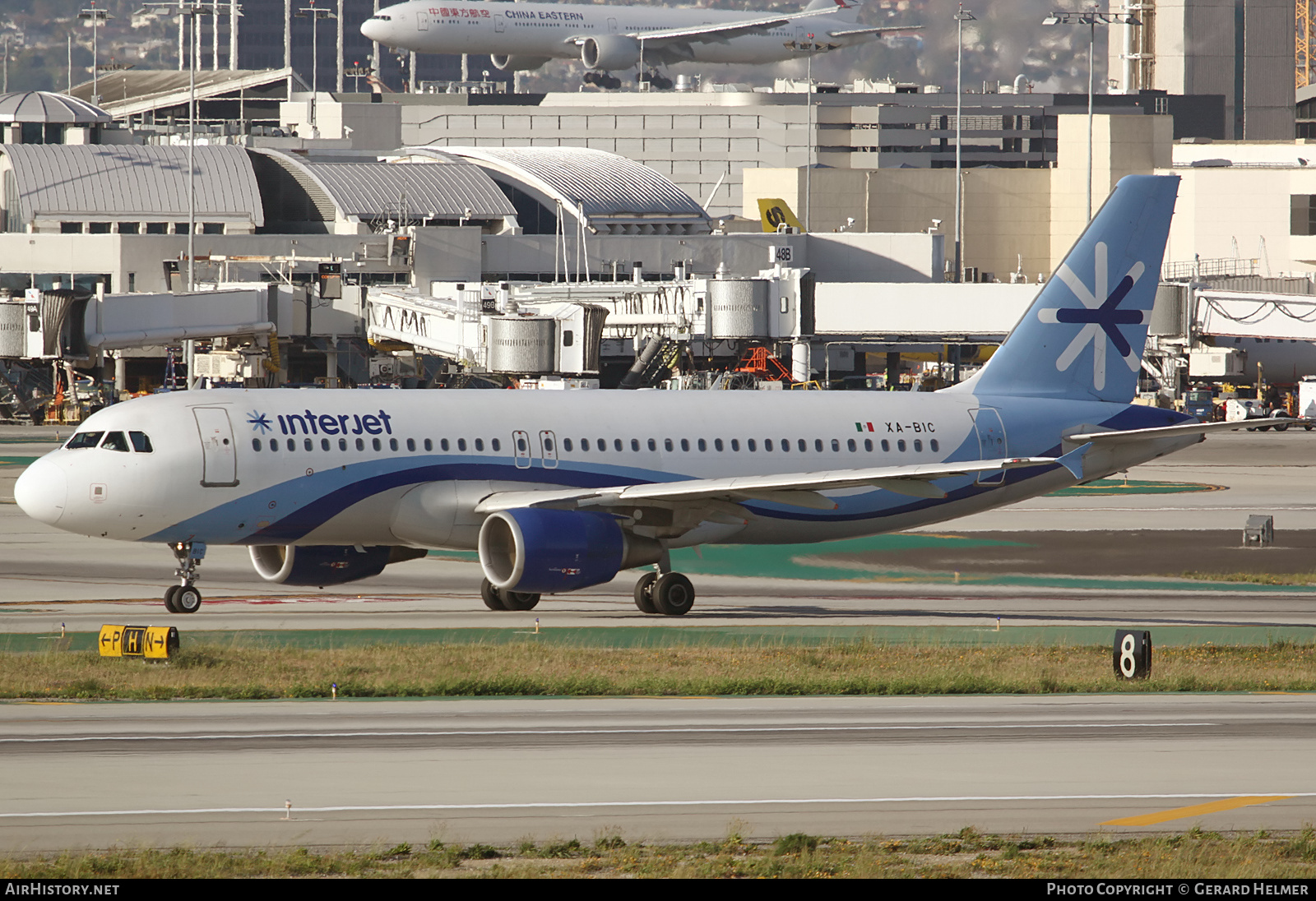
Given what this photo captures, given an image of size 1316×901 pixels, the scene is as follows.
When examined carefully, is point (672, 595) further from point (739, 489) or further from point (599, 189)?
point (599, 189)

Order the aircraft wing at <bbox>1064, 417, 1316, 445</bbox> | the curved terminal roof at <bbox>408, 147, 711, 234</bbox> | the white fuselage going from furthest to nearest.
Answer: the curved terminal roof at <bbox>408, 147, 711, 234</bbox> → the aircraft wing at <bbox>1064, 417, 1316, 445</bbox> → the white fuselage

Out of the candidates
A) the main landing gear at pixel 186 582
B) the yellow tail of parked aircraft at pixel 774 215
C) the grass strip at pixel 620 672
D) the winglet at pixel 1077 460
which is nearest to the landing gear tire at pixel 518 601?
the grass strip at pixel 620 672

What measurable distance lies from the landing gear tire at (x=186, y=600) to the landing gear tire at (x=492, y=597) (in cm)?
571

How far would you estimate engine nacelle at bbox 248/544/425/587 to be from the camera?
36.6m

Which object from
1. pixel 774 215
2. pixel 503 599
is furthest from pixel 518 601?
pixel 774 215

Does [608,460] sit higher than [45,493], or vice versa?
[608,460]

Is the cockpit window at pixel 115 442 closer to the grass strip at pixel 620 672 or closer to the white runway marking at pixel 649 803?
the grass strip at pixel 620 672

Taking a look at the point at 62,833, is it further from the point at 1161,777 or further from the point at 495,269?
the point at 495,269

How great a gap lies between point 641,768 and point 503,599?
16650 millimetres

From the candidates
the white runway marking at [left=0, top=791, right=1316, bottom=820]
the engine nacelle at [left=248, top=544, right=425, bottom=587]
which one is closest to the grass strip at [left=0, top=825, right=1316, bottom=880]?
the white runway marking at [left=0, top=791, right=1316, bottom=820]

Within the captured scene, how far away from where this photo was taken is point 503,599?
1467 inches

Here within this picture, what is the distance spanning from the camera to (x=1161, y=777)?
2053 cm

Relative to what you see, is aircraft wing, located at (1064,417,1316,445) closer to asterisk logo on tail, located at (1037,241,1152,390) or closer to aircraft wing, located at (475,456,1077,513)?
asterisk logo on tail, located at (1037,241,1152,390)

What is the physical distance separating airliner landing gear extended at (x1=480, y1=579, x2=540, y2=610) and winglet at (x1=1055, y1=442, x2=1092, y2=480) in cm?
1229
